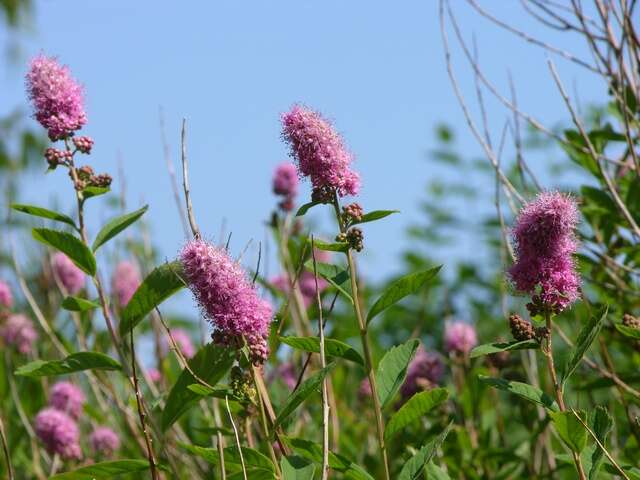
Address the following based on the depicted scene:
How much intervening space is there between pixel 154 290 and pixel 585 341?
909mm

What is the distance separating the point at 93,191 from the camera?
227 centimetres

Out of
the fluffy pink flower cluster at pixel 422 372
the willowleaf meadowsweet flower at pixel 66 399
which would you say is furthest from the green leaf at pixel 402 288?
the willowleaf meadowsweet flower at pixel 66 399

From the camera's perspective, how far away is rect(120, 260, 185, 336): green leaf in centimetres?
215

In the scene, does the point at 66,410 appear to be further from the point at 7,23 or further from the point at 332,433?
the point at 7,23

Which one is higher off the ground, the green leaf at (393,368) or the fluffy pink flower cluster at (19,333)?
the fluffy pink flower cluster at (19,333)

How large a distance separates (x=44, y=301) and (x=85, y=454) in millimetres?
924

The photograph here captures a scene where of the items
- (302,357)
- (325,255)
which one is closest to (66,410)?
(302,357)

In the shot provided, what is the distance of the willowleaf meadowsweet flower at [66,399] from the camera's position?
3.61m

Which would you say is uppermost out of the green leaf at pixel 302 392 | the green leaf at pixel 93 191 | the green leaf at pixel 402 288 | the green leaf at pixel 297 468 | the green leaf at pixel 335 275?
the green leaf at pixel 93 191

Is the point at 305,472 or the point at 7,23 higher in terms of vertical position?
the point at 7,23

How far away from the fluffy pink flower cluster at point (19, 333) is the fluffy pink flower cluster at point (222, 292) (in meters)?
2.39

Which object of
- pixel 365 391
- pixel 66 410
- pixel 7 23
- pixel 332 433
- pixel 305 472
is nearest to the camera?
pixel 305 472

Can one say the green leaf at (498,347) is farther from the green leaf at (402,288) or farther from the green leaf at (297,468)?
the green leaf at (297,468)

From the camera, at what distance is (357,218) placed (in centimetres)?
204
